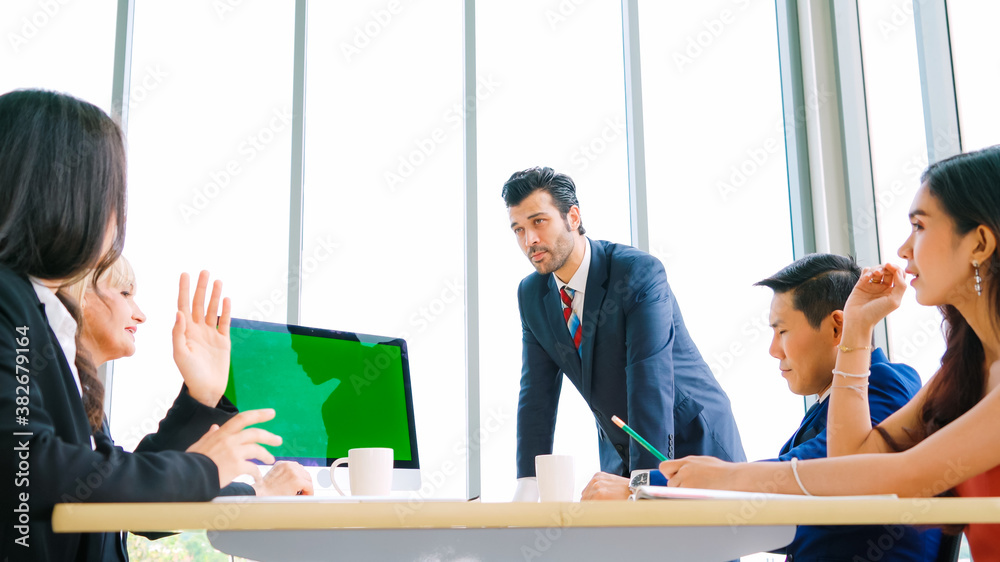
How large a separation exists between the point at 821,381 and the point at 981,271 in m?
0.50

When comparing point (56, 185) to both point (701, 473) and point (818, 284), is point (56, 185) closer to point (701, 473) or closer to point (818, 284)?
point (701, 473)

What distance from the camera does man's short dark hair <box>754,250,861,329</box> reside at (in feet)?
5.80

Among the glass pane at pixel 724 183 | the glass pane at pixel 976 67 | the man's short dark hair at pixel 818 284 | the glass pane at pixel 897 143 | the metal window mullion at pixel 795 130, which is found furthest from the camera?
the metal window mullion at pixel 795 130

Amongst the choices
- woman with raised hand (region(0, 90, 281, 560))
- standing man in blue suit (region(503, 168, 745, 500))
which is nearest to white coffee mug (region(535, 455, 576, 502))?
woman with raised hand (region(0, 90, 281, 560))

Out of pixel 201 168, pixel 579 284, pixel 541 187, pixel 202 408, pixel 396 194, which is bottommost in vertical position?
pixel 202 408

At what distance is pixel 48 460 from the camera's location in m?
0.87

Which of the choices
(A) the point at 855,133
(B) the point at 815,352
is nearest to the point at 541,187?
(B) the point at 815,352

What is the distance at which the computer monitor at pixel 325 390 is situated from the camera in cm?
162

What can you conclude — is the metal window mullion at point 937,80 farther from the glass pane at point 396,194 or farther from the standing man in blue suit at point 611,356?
the glass pane at point 396,194

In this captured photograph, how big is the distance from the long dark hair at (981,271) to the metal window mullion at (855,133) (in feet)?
7.00

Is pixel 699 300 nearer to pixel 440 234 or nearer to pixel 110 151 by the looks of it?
pixel 440 234

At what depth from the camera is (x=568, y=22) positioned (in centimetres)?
384

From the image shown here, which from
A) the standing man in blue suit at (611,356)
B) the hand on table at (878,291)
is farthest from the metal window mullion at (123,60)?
the hand on table at (878,291)

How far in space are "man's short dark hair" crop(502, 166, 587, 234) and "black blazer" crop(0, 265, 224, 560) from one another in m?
1.89
